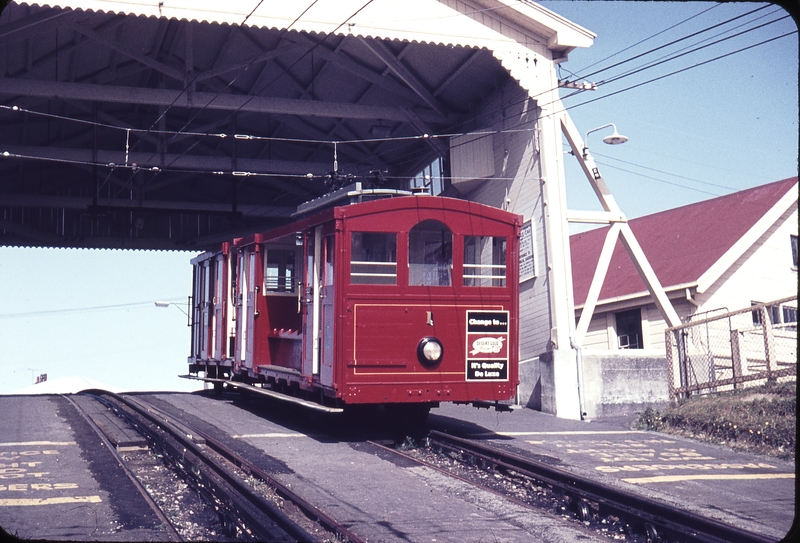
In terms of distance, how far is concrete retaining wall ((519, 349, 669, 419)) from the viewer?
15.2 m

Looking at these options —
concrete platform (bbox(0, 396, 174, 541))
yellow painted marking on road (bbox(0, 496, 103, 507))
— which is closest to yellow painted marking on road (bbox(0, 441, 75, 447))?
concrete platform (bbox(0, 396, 174, 541))

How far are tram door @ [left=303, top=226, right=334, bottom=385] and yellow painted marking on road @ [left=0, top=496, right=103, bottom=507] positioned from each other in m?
3.80

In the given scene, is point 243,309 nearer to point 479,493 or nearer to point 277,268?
point 277,268

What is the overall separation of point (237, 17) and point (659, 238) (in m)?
15.2

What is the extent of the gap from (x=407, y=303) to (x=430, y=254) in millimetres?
820

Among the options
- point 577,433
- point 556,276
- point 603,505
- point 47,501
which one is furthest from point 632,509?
point 556,276

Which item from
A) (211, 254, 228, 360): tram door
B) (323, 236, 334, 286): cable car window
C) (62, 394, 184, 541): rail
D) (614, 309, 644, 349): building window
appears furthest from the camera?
(614, 309, 644, 349): building window

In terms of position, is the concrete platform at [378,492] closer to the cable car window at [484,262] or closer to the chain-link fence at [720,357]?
the cable car window at [484,262]

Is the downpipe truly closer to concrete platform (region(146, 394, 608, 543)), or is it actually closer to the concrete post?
the concrete post

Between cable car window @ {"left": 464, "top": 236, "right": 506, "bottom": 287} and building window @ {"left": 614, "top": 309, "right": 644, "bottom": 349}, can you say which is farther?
building window @ {"left": 614, "top": 309, "right": 644, "bottom": 349}

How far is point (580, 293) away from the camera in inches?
985

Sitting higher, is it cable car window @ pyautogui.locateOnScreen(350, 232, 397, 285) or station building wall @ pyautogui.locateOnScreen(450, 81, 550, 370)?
station building wall @ pyautogui.locateOnScreen(450, 81, 550, 370)

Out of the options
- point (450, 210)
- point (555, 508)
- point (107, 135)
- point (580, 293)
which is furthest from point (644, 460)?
point (107, 135)

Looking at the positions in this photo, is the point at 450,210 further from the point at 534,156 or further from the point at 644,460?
the point at 534,156
